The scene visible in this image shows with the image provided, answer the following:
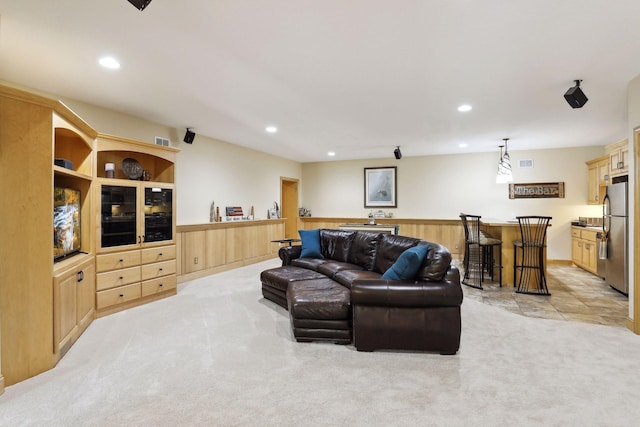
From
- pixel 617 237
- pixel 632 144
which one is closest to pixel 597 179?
pixel 617 237

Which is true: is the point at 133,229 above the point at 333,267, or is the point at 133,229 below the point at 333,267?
above

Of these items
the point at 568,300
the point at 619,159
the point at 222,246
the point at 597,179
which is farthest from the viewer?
the point at 597,179

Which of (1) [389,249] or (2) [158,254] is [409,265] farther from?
(2) [158,254]

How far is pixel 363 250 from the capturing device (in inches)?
178

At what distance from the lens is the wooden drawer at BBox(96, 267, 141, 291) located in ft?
12.4

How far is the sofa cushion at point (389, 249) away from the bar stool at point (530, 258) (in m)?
2.15

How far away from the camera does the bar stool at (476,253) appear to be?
5156mm

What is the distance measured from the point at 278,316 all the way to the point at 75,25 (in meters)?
3.32

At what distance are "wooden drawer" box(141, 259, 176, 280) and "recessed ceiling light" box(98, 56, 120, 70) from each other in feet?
8.25

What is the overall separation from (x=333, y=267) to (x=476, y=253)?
3.45 meters

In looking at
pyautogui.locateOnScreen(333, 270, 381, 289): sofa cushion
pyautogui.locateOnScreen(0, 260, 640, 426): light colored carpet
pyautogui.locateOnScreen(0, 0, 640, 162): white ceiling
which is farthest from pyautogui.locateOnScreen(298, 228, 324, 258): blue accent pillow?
pyautogui.locateOnScreen(0, 0, 640, 162): white ceiling

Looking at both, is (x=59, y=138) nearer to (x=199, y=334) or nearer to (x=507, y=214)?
(x=199, y=334)

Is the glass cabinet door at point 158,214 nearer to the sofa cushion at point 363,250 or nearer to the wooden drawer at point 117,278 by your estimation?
the wooden drawer at point 117,278

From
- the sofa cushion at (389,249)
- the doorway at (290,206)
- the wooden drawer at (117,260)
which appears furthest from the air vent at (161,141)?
the doorway at (290,206)
